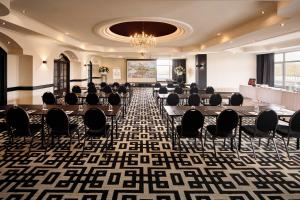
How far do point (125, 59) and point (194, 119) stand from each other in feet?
63.5

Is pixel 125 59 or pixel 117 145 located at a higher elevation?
pixel 125 59

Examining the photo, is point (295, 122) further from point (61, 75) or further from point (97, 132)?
point (61, 75)

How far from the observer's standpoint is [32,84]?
32.6 feet

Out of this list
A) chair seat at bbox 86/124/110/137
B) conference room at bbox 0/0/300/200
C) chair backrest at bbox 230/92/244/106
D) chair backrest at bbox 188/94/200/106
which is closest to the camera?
conference room at bbox 0/0/300/200

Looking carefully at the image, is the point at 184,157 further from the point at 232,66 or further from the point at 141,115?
the point at 232,66

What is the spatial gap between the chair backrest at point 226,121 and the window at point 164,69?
1993cm

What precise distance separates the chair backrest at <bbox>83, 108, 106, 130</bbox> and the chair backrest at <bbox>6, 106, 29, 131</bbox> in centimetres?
114

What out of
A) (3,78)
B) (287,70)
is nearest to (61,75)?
(3,78)

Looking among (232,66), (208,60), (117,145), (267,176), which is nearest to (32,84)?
(117,145)

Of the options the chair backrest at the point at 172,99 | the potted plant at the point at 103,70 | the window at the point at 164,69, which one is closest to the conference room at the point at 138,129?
the chair backrest at the point at 172,99

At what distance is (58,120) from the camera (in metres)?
4.99

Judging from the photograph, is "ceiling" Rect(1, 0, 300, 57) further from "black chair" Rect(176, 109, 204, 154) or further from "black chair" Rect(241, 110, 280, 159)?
"black chair" Rect(176, 109, 204, 154)

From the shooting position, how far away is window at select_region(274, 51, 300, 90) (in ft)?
46.1

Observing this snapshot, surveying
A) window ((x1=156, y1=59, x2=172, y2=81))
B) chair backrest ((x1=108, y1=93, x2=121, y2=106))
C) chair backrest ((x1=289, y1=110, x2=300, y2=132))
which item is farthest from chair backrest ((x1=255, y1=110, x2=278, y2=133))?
window ((x1=156, y1=59, x2=172, y2=81))
